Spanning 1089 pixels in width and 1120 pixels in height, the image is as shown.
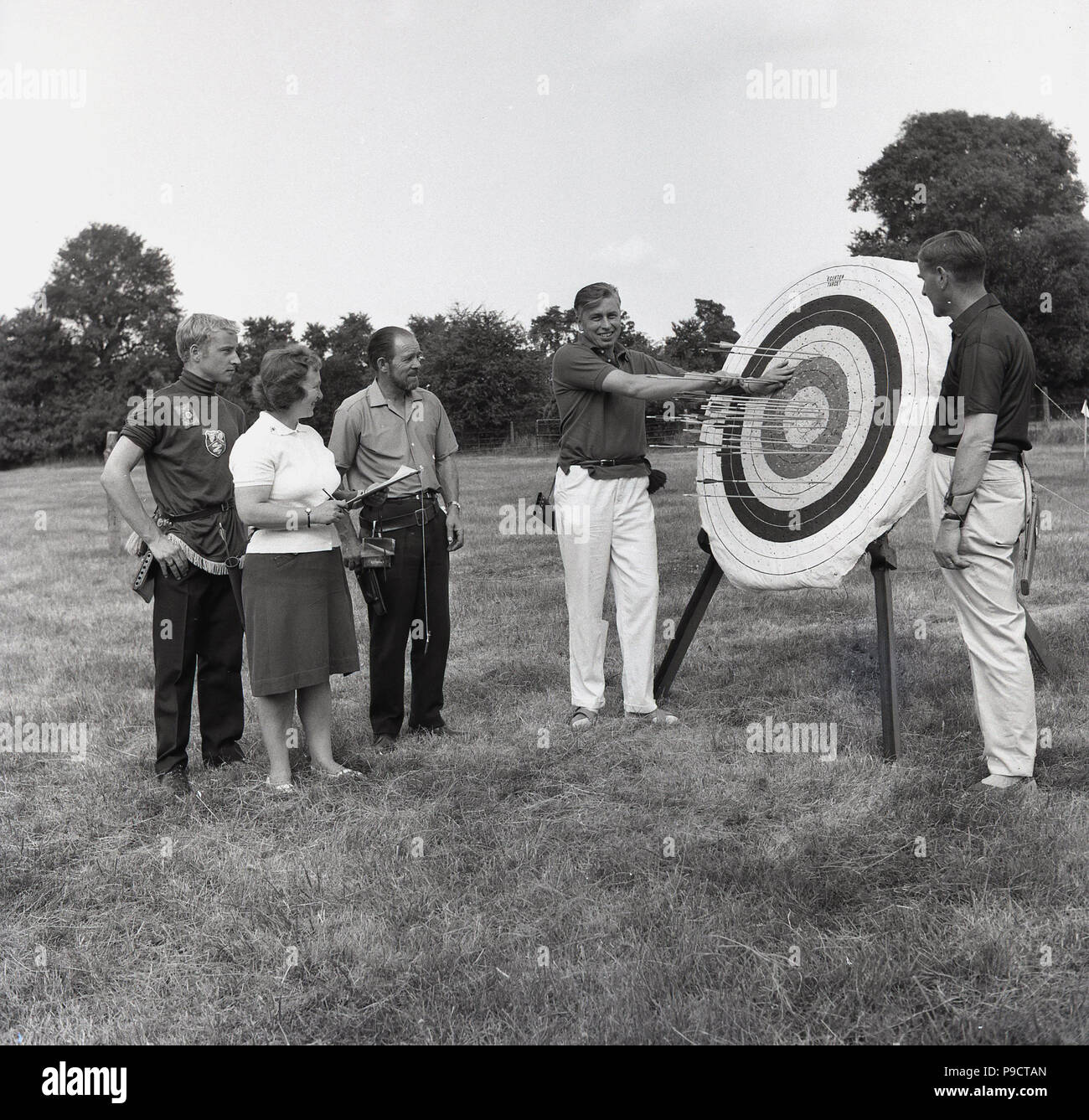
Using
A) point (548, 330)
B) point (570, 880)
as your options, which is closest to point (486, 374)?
point (548, 330)

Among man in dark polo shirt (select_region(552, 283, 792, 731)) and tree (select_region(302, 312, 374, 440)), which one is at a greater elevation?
tree (select_region(302, 312, 374, 440))

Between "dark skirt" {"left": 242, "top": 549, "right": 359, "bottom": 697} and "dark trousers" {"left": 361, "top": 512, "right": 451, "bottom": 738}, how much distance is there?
2.34 ft

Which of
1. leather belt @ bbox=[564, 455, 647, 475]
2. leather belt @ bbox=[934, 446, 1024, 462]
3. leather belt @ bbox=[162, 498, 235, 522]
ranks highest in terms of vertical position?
leather belt @ bbox=[564, 455, 647, 475]

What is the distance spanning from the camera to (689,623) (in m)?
5.80

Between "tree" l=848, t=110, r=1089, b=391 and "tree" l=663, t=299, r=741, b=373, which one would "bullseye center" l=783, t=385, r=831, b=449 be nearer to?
"tree" l=663, t=299, r=741, b=373

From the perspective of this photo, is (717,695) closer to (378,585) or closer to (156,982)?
(378,585)

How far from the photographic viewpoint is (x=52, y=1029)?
293 centimetres

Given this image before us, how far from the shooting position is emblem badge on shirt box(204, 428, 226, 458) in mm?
4820

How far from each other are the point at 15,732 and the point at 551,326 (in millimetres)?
37780

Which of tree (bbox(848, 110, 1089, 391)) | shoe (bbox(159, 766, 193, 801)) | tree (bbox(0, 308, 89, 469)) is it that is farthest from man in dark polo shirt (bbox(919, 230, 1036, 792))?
tree (bbox(0, 308, 89, 469))

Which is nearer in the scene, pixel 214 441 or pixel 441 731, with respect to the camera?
pixel 214 441

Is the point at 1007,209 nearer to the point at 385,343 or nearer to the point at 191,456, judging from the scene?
the point at 385,343

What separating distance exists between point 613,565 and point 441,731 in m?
1.28

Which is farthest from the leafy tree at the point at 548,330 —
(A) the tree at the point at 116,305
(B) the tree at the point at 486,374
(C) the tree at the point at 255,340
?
(A) the tree at the point at 116,305
